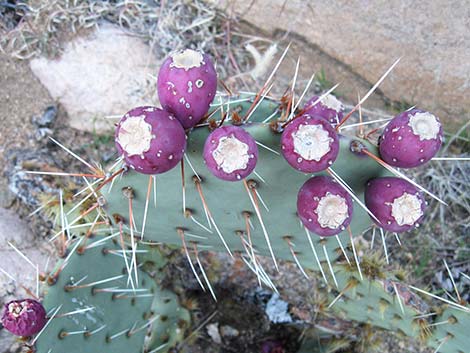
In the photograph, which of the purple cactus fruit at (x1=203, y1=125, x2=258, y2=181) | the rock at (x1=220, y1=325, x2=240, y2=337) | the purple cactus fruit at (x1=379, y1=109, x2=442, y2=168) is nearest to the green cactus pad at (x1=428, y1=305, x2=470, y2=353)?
the purple cactus fruit at (x1=379, y1=109, x2=442, y2=168)

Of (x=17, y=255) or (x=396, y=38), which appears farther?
(x=396, y=38)

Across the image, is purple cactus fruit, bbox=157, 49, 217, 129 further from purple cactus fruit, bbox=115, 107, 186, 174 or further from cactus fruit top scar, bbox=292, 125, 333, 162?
cactus fruit top scar, bbox=292, 125, 333, 162

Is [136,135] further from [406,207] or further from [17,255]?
[17,255]

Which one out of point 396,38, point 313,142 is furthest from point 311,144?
point 396,38

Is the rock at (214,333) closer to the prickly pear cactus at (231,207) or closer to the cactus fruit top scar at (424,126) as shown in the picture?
the prickly pear cactus at (231,207)

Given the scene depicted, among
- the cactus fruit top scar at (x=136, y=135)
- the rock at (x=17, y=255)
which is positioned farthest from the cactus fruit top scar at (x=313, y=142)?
the rock at (x=17, y=255)

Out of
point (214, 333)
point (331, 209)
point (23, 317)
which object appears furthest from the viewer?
point (214, 333)

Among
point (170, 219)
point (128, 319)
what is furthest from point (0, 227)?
point (170, 219)
